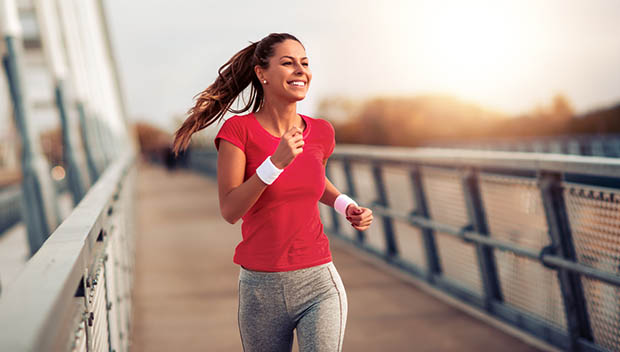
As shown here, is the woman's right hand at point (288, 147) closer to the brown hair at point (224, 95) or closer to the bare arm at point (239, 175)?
the bare arm at point (239, 175)

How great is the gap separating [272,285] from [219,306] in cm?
378

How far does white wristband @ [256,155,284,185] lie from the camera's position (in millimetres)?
2240

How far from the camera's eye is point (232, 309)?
236 inches

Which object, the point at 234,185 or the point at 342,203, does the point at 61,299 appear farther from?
the point at 342,203

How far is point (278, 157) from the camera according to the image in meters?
2.20

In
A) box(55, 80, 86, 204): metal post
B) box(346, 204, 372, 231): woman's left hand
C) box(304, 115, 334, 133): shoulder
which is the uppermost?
box(55, 80, 86, 204): metal post

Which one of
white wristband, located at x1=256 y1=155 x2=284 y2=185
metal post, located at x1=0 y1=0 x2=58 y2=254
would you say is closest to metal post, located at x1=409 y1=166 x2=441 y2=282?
metal post, located at x1=0 y1=0 x2=58 y2=254

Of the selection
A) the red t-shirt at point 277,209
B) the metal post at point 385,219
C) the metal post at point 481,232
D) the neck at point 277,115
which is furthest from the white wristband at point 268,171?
the metal post at point 385,219

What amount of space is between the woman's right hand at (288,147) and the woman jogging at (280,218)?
0.19 meters

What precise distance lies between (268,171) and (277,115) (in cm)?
33

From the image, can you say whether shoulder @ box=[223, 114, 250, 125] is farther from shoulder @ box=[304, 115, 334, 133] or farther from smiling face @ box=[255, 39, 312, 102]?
shoulder @ box=[304, 115, 334, 133]

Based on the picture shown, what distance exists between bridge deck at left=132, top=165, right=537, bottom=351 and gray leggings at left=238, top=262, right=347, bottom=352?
2.20 metres

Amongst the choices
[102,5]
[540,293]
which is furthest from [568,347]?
[102,5]

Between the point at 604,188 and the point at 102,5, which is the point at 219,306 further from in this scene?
the point at 102,5
